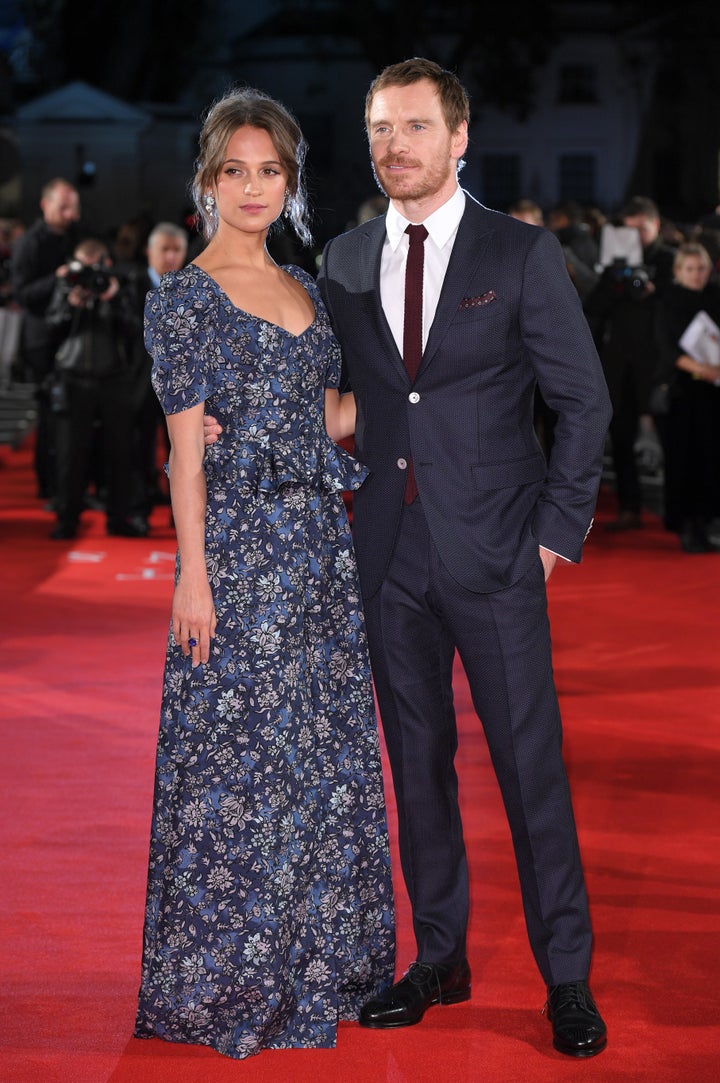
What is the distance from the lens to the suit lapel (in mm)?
3240

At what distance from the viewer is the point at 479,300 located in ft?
10.6

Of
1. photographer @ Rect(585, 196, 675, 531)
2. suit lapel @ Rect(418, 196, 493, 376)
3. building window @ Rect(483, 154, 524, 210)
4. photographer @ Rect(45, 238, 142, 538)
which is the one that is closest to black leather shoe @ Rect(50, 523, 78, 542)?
photographer @ Rect(45, 238, 142, 538)

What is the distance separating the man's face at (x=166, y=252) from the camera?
32.4ft

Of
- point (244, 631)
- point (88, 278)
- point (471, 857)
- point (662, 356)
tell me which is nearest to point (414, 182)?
point (244, 631)

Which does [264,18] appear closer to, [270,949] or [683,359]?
[683,359]

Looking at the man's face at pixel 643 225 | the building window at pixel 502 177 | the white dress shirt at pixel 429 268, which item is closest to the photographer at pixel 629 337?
the man's face at pixel 643 225

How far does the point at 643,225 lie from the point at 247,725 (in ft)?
25.3

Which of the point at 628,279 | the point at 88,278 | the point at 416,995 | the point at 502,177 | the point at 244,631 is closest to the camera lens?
the point at 244,631

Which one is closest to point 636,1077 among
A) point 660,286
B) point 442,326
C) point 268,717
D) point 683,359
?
point 268,717

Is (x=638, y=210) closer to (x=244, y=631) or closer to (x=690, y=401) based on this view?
(x=690, y=401)

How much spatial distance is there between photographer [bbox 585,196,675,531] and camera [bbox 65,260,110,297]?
2.91 metres

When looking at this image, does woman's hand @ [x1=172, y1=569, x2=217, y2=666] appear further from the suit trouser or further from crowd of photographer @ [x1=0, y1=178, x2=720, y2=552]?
crowd of photographer @ [x1=0, y1=178, x2=720, y2=552]

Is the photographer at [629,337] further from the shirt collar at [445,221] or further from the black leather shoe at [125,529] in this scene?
the shirt collar at [445,221]

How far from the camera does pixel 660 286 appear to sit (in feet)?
32.7
